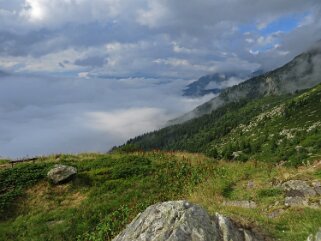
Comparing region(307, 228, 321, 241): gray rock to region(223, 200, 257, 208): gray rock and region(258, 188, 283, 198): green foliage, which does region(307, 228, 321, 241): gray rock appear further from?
region(258, 188, 283, 198): green foliage

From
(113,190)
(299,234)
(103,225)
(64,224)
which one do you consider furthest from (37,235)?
(299,234)

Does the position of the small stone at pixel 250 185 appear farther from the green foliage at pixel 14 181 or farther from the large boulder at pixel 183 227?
the green foliage at pixel 14 181

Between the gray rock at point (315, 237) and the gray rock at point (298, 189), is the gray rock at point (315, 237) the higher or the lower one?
the lower one

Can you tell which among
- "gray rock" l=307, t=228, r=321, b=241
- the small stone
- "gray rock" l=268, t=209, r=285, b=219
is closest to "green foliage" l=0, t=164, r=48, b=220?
the small stone

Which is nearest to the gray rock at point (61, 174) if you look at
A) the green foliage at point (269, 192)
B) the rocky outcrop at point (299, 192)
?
the green foliage at point (269, 192)

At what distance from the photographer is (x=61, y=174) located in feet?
115

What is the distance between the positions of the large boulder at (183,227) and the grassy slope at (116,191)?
3042mm

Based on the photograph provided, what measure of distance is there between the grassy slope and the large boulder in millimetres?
3042

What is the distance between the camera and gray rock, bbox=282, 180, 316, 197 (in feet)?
79.8

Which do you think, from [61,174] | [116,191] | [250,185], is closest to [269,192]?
[250,185]

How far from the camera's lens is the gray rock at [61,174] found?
34.7m

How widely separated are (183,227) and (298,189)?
A: 12.0 m

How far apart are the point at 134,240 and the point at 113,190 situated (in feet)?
57.7

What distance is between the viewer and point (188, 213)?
16.4m
